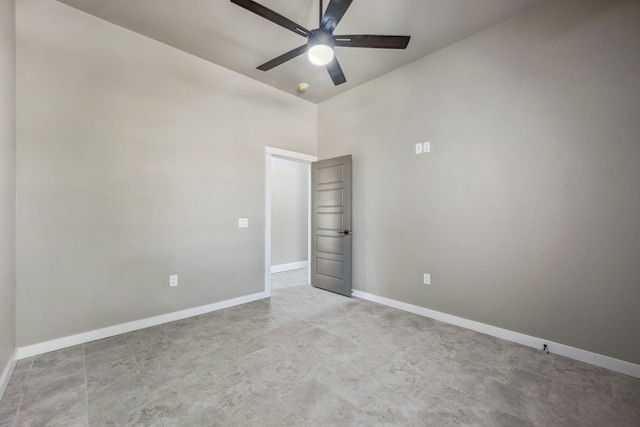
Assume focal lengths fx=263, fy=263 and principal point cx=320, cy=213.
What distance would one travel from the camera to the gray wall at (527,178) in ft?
7.03

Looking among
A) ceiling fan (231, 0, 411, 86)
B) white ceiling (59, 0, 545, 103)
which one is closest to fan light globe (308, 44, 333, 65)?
ceiling fan (231, 0, 411, 86)

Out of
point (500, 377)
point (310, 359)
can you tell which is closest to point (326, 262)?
point (310, 359)

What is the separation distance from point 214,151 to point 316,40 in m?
1.99

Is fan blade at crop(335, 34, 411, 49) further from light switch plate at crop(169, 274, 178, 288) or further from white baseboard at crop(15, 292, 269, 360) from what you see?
white baseboard at crop(15, 292, 269, 360)

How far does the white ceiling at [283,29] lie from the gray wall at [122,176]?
26 centimetres

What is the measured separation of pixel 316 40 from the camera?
212 cm

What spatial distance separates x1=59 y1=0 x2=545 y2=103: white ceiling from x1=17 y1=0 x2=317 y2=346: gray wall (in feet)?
0.87

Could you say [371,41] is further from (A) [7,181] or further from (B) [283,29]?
(A) [7,181]

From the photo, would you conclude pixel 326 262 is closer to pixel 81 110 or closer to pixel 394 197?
pixel 394 197

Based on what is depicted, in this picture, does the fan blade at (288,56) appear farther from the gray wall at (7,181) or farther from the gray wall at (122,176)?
the gray wall at (7,181)

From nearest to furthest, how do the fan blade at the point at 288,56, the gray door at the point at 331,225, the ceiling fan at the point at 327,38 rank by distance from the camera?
the ceiling fan at the point at 327,38, the fan blade at the point at 288,56, the gray door at the point at 331,225

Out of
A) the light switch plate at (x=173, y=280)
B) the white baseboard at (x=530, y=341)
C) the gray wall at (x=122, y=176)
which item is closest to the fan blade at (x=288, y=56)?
the gray wall at (x=122, y=176)

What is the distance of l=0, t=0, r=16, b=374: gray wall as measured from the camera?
75.8 inches

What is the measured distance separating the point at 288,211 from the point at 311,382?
440 centimetres
